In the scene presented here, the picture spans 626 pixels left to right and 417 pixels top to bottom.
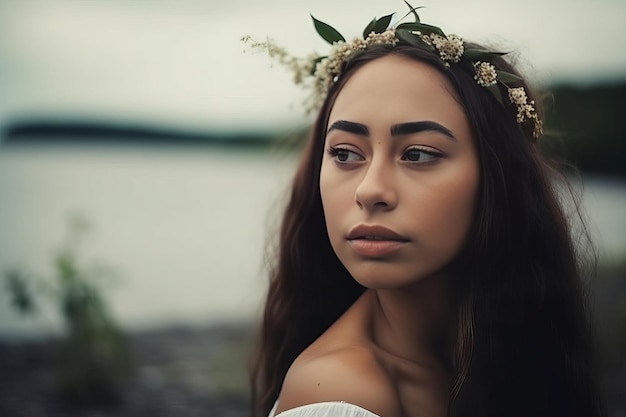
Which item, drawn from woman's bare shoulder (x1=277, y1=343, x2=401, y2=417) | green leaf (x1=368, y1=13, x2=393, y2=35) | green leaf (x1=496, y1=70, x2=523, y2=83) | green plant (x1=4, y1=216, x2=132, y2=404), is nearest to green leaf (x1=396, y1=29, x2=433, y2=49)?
green leaf (x1=368, y1=13, x2=393, y2=35)

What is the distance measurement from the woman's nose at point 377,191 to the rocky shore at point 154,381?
245 cm

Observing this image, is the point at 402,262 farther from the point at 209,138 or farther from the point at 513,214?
the point at 209,138

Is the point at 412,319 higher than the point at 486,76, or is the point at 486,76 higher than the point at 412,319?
the point at 486,76

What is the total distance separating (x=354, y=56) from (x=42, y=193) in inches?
141

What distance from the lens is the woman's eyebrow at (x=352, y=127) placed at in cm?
197

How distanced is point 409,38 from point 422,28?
0.07 m

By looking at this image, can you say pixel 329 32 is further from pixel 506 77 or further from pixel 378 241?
pixel 378 241

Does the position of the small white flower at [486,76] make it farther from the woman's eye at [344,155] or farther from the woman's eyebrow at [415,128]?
the woman's eye at [344,155]

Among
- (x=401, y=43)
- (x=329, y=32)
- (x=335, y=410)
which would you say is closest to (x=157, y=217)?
(x=329, y=32)

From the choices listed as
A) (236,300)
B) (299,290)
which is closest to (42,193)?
(236,300)

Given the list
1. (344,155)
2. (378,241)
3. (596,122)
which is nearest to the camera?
(378,241)

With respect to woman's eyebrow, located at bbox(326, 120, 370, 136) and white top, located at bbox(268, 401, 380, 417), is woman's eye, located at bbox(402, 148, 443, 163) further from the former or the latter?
white top, located at bbox(268, 401, 380, 417)

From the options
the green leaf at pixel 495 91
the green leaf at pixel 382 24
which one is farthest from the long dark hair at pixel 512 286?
the green leaf at pixel 382 24

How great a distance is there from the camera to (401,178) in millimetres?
1919
